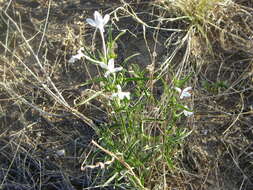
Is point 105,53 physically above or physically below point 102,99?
above

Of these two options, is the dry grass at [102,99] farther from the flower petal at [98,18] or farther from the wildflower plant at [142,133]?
the flower petal at [98,18]

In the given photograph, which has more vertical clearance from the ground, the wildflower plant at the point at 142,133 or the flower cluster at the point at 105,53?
the flower cluster at the point at 105,53

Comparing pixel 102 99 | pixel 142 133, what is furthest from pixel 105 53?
pixel 102 99

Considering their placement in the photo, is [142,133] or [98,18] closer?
[98,18]

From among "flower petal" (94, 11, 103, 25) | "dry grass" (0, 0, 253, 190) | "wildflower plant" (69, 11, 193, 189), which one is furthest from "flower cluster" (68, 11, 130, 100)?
"dry grass" (0, 0, 253, 190)

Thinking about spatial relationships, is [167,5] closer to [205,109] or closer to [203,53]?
[203,53]

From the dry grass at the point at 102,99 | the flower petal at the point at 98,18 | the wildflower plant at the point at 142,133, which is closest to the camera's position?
the flower petal at the point at 98,18

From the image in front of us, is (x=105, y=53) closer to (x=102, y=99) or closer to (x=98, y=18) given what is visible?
(x=98, y=18)

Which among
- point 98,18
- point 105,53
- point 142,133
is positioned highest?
point 98,18

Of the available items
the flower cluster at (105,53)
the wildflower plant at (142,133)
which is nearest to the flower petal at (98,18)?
the flower cluster at (105,53)

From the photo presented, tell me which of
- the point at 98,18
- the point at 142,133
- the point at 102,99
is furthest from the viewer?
the point at 102,99

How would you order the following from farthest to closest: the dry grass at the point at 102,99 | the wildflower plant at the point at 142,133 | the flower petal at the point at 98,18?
the dry grass at the point at 102,99
the wildflower plant at the point at 142,133
the flower petal at the point at 98,18
